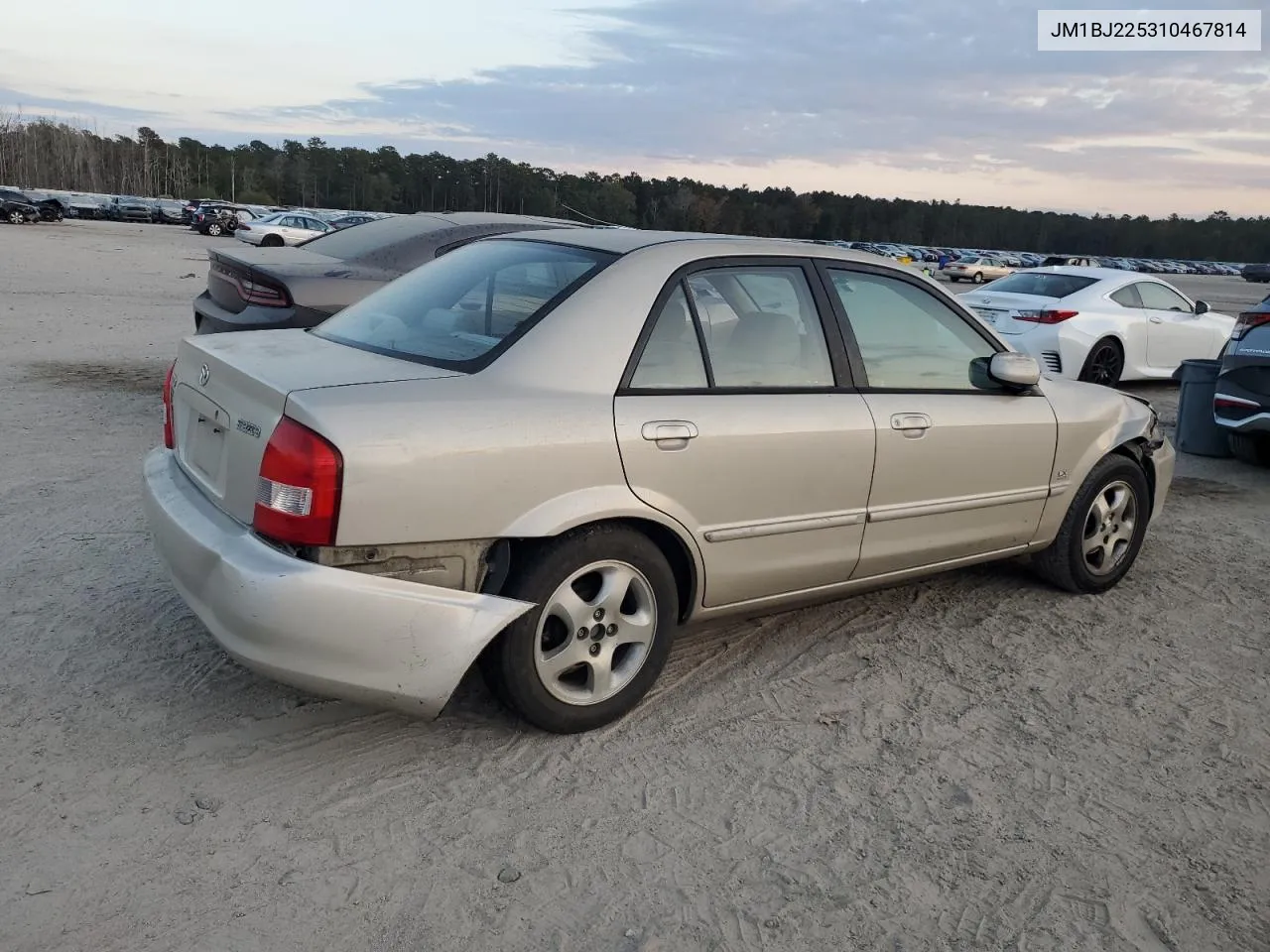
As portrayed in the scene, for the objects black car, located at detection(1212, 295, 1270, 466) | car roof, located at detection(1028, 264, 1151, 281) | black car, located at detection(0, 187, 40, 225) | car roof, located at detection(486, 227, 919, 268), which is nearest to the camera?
car roof, located at detection(486, 227, 919, 268)

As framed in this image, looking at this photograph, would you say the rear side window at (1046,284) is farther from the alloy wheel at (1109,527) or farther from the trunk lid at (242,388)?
→ the trunk lid at (242,388)

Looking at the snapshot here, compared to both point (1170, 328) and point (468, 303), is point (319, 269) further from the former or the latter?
point (1170, 328)

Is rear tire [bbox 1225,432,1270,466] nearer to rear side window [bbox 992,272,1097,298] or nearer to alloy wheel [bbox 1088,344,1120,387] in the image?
alloy wheel [bbox 1088,344,1120,387]

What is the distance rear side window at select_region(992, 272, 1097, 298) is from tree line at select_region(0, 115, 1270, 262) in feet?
280

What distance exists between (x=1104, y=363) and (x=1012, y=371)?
786 centimetres

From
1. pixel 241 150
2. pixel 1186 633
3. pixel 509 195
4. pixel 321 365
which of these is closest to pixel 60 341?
pixel 321 365

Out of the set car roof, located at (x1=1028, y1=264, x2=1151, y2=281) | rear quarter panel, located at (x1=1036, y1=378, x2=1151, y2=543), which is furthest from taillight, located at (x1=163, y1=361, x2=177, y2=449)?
car roof, located at (x1=1028, y1=264, x2=1151, y2=281)

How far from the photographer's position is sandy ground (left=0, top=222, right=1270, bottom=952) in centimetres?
A: 261

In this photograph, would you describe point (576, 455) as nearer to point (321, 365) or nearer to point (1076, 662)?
point (321, 365)

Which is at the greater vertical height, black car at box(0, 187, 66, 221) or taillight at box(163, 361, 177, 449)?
black car at box(0, 187, 66, 221)

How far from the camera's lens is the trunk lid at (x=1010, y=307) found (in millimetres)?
10922

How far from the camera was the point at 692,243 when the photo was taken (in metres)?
3.90

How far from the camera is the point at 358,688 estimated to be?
3.05 meters

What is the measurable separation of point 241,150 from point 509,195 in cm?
6398
